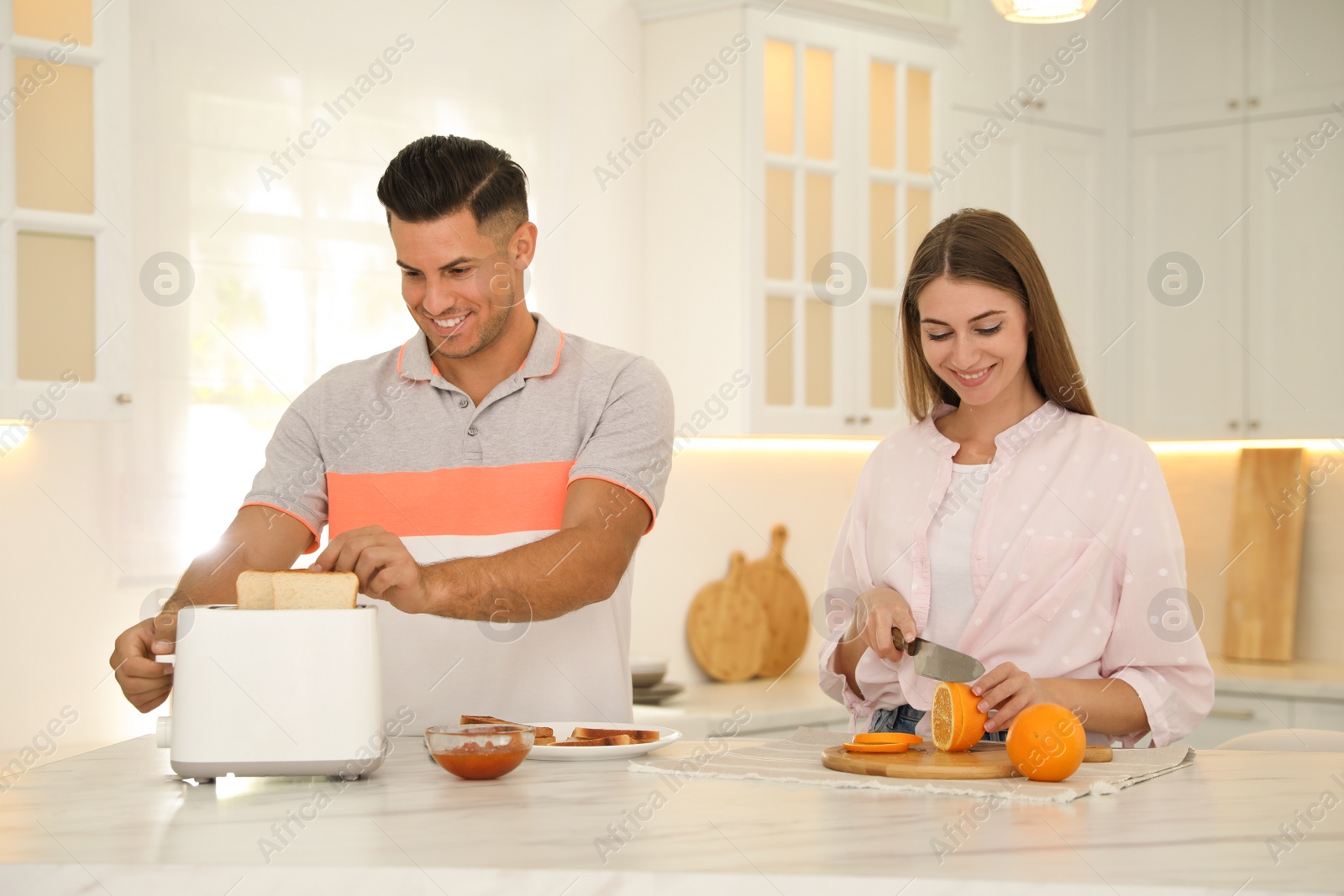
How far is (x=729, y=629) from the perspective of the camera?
384 centimetres

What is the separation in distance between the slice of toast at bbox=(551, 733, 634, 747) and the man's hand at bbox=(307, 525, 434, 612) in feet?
0.80

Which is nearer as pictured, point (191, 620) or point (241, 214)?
point (191, 620)

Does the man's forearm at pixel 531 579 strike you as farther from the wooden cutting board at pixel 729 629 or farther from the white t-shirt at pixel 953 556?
the wooden cutting board at pixel 729 629

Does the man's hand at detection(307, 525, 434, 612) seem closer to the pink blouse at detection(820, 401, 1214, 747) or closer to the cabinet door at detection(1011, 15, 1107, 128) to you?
the pink blouse at detection(820, 401, 1214, 747)

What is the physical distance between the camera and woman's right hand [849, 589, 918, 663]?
177 cm

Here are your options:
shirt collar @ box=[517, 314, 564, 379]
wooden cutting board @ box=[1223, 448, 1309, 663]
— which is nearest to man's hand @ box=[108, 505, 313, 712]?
shirt collar @ box=[517, 314, 564, 379]

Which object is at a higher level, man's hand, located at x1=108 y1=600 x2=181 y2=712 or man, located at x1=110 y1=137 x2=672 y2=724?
man, located at x1=110 y1=137 x2=672 y2=724

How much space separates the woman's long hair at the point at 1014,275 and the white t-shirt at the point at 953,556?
0.17 metres

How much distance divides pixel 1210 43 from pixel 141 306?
2932 mm

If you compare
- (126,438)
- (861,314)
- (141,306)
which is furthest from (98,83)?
(861,314)

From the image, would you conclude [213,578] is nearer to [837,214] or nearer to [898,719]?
[898,719]

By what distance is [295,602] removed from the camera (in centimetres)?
140

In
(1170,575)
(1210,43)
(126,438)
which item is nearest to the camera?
(1170,575)

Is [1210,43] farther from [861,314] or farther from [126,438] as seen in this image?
[126,438]
